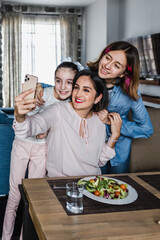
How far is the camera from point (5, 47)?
7473mm

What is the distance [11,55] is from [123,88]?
6109mm

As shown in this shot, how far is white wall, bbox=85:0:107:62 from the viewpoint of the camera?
22.4 feet

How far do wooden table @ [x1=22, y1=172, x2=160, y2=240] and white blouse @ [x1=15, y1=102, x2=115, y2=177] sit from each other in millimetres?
458

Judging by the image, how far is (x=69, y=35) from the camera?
795cm

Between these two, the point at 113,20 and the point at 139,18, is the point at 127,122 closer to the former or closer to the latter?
the point at 139,18

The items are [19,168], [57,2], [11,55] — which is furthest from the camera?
[11,55]

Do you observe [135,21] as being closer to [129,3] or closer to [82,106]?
[129,3]

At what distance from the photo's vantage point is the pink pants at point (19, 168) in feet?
6.50

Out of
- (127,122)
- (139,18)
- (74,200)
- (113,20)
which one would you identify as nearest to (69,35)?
(113,20)

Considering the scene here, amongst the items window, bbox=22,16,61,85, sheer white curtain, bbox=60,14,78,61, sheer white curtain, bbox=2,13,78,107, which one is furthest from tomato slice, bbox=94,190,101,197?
sheer white curtain, bbox=60,14,78,61

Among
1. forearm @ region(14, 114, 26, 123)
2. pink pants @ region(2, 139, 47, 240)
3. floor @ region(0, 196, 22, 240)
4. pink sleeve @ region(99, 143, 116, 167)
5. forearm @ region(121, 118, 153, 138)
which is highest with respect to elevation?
forearm @ region(14, 114, 26, 123)

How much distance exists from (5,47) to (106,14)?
2610 millimetres

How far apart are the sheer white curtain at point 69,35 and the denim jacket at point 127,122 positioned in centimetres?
613

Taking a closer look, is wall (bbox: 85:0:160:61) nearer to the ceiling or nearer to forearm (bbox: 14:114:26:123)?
the ceiling
